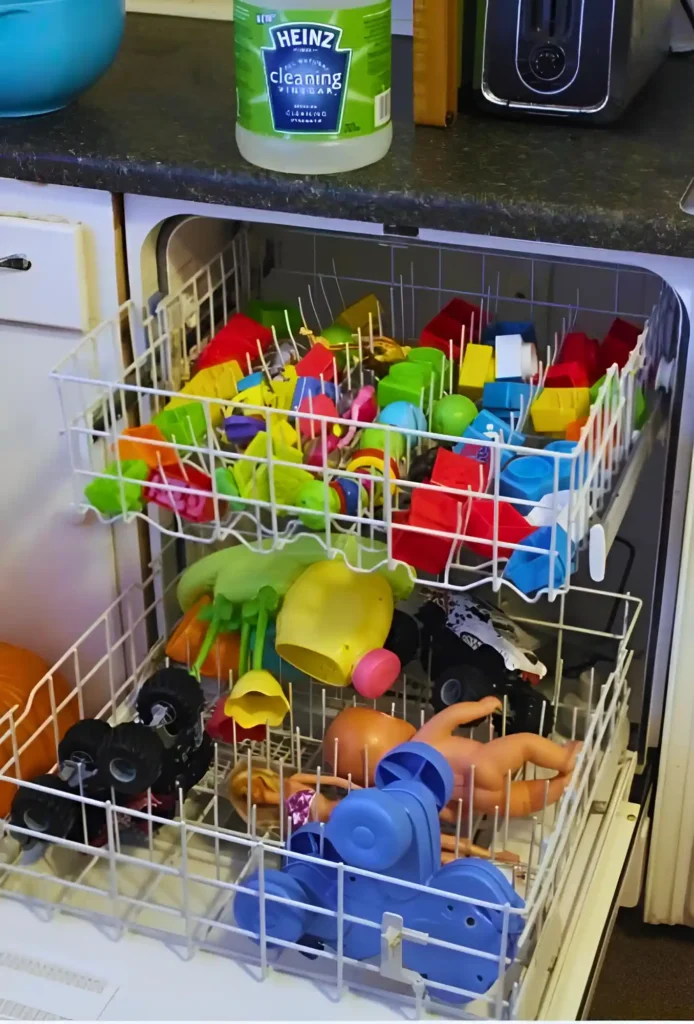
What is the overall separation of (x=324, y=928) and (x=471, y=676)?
1.12 feet

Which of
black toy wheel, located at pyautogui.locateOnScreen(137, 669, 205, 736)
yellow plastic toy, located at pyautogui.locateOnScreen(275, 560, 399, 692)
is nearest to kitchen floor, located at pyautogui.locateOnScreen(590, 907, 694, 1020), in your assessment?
yellow plastic toy, located at pyautogui.locateOnScreen(275, 560, 399, 692)

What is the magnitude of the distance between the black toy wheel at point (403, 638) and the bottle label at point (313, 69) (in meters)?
0.56

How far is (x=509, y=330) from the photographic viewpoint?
150 centimetres

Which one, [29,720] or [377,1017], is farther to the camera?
[29,720]

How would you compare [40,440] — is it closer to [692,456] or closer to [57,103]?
[57,103]

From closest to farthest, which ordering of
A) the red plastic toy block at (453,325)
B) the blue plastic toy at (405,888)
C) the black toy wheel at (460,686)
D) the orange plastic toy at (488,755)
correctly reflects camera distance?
the blue plastic toy at (405,888)
the orange plastic toy at (488,755)
the black toy wheel at (460,686)
the red plastic toy block at (453,325)

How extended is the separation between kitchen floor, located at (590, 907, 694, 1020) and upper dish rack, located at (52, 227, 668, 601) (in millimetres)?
501

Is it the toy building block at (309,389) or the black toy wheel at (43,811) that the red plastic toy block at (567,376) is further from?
the black toy wheel at (43,811)

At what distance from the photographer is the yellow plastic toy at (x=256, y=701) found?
54.1 inches

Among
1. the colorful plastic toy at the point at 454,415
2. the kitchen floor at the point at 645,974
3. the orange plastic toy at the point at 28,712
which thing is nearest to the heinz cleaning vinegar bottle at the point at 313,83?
the colorful plastic toy at the point at 454,415

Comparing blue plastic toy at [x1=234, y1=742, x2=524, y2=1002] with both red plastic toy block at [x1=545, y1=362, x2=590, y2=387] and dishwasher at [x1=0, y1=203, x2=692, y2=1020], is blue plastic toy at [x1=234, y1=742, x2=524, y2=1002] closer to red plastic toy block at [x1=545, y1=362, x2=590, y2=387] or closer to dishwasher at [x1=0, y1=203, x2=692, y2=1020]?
dishwasher at [x1=0, y1=203, x2=692, y2=1020]

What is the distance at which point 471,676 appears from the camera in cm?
139

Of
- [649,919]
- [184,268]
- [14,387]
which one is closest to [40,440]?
[14,387]

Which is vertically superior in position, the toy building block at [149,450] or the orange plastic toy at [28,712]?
the toy building block at [149,450]
